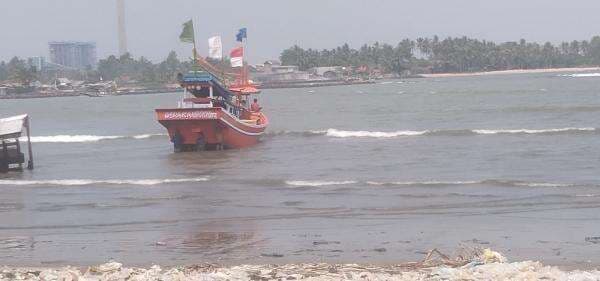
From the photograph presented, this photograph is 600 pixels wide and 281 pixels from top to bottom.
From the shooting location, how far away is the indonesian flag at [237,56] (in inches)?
1233

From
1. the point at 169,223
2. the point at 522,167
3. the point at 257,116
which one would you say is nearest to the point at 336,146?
the point at 257,116

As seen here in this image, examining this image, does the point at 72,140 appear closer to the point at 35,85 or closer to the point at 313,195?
the point at 313,195

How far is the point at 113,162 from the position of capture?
1068 inches

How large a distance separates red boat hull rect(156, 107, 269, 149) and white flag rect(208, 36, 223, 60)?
2387mm

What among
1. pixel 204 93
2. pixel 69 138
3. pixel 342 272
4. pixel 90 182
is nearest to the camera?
pixel 342 272

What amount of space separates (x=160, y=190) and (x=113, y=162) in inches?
352

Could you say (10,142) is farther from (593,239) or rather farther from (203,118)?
(593,239)

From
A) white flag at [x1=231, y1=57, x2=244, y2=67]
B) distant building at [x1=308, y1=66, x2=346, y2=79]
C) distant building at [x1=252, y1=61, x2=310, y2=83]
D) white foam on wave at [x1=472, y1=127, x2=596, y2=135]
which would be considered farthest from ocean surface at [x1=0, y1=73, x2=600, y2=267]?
distant building at [x1=308, y1=66, x2=346, y2=79]

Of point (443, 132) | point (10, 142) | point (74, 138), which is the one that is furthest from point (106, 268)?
point (74, 138)

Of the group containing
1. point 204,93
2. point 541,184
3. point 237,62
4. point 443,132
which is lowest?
point 443,132

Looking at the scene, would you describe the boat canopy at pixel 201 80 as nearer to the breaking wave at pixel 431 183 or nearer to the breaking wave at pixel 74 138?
the breaking wave at pixel 431 183

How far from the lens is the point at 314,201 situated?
16.1 m

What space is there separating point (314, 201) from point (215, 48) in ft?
47.7

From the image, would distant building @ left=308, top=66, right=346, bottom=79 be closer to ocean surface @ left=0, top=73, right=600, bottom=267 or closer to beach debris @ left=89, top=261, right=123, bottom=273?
ocean surface @ left=0, top=73, right=600, bottom=267
